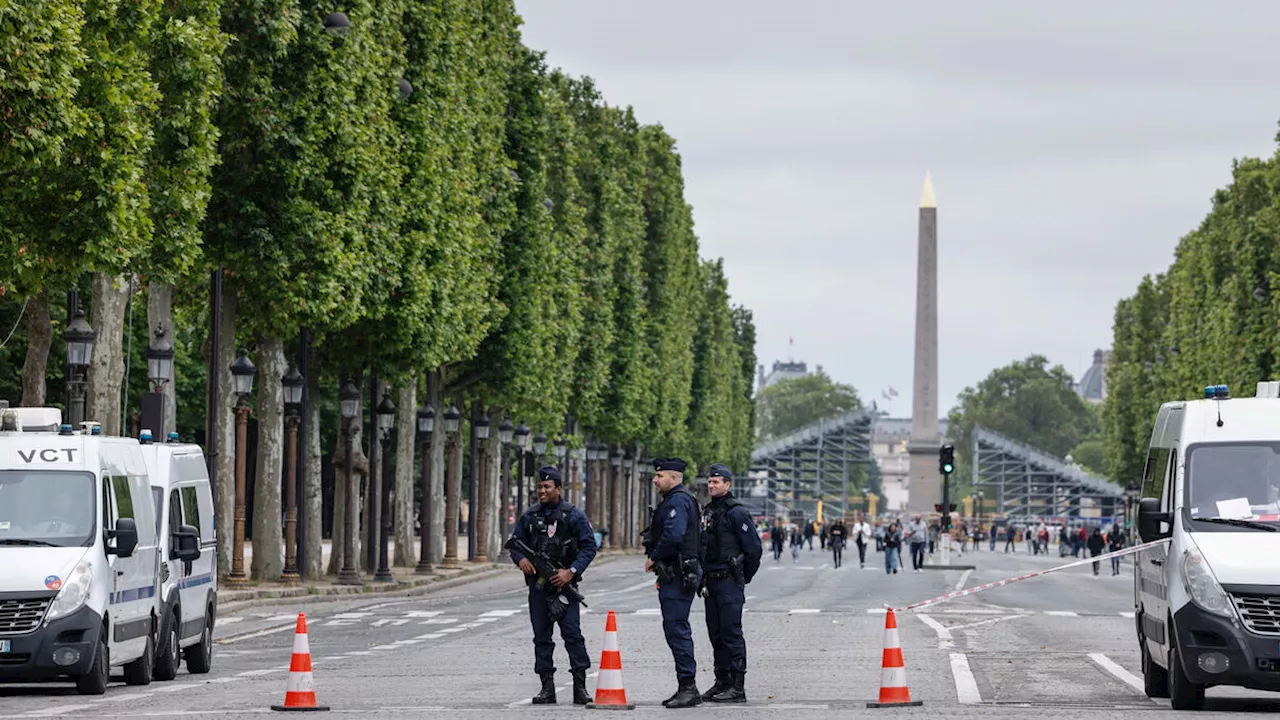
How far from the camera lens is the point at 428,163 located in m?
46.4

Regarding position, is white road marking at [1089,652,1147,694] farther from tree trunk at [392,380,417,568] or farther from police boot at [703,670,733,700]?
tree trunk at [392,380,417,568]

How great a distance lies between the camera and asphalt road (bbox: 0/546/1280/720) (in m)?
18.5

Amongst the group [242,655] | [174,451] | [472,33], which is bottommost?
[242,655]

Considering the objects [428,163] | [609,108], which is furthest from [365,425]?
[428,163]

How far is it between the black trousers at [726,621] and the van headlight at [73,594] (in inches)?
200

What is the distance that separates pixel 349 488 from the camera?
48.2 meters

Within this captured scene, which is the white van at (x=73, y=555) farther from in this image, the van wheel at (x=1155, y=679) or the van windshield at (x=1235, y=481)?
the van windshield at (x=1235, y=481)

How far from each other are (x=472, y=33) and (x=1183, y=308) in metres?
51.3

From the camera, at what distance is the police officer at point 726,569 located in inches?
728

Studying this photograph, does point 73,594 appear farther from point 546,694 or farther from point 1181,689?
point 1181,689

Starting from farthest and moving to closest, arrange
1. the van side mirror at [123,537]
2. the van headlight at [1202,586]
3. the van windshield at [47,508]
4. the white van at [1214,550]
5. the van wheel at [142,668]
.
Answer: the van wheel at [142,668] < the van windshield at [47,508] < the van side mirror at [123,537] < the van headlight at [1202,586] < the white van at [1214,550]

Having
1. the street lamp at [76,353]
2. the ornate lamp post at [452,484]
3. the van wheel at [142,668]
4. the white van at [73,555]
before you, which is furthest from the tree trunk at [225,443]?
Result: the white van at [73,555]

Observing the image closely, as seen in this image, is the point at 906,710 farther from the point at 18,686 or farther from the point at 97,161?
the point at 97,161

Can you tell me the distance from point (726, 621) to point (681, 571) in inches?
21.8
